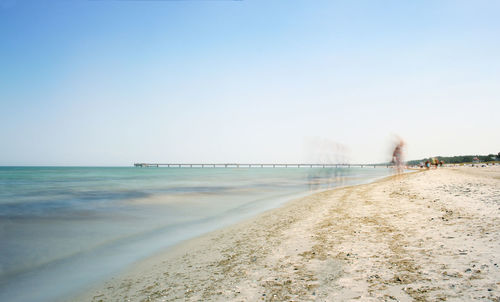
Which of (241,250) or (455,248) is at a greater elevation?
(455,248)

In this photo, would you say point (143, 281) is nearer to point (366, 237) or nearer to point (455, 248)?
point (366, 237)

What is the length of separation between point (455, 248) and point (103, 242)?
10572 millimetres

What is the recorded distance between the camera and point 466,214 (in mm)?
9180

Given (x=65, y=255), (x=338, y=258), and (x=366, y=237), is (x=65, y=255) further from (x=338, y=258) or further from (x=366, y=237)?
(x=366, y=237)

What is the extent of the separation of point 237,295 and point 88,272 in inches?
186

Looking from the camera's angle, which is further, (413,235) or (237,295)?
(413,235)

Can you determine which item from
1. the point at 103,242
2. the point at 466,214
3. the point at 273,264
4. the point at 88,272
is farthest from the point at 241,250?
the point at 466,214

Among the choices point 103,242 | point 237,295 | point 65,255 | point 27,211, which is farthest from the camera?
point 27,211

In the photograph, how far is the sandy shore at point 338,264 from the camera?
4388 mm

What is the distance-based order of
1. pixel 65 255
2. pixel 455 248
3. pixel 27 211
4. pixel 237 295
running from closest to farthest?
pixel 237 295 → pixel 455 248 → pixel 65 255 → pixel 27 211

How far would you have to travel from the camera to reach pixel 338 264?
5.60m

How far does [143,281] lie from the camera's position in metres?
6.04

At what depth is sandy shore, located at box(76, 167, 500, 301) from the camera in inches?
173

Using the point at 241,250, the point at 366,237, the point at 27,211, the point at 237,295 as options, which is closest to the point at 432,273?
the point at 366,237
